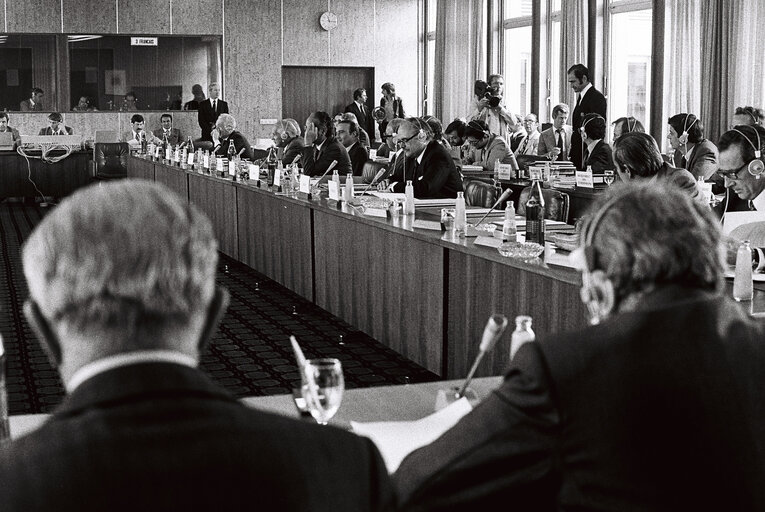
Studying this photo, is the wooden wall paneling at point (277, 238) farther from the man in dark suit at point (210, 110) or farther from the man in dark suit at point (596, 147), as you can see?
the man in dark suit at point (210, 110)

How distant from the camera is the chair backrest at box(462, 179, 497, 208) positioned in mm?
5910

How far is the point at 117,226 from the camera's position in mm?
936

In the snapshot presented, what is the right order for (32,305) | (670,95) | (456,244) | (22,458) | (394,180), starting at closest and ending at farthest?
1. (22,458)
2. (32,305)
3. (456,244)
4. (394,180)
5. (670,95)

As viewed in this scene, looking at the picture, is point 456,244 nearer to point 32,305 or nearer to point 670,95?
point 32,305

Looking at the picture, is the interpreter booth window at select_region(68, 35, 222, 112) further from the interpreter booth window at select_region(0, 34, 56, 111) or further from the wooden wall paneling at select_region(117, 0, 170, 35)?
the interpreter booth window at select_region(0, 34, 56, 111)

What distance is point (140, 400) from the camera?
0.93 m

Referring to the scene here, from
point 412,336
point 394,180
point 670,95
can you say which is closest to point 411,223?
point 412,336

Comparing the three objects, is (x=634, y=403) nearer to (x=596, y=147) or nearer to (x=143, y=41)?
(x=596, y=147)

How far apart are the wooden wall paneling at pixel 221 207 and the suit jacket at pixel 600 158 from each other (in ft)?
9.58

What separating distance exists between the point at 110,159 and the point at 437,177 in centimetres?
785

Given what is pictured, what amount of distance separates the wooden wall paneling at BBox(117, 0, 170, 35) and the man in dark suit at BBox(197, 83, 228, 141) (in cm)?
131

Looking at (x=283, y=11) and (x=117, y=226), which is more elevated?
(x=283, y=11)

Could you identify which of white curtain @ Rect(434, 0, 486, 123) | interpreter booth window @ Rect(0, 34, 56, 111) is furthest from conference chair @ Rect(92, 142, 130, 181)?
white curtain @ Rect(434, 0, 486, 123)

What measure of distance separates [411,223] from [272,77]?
12264 millimetres
